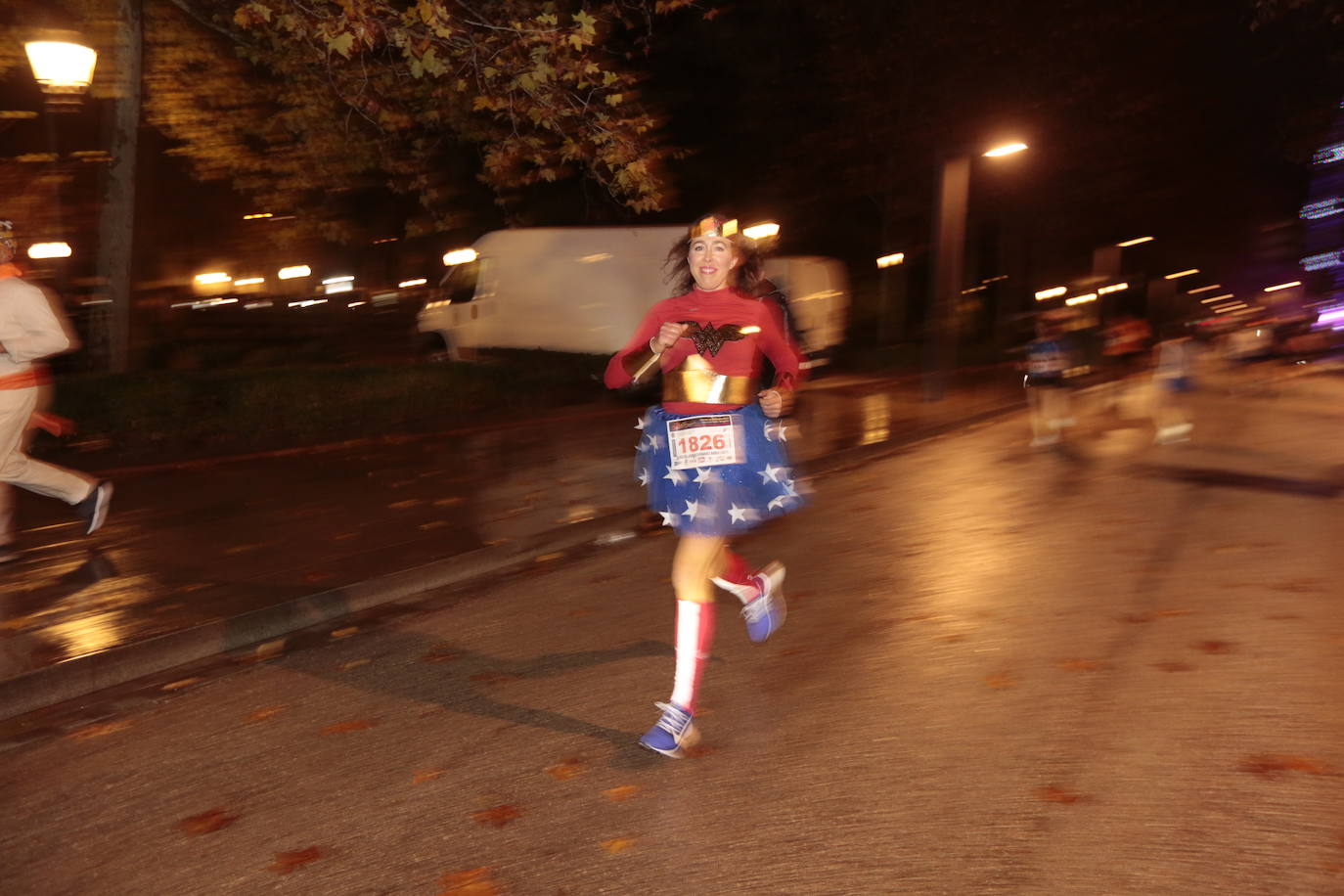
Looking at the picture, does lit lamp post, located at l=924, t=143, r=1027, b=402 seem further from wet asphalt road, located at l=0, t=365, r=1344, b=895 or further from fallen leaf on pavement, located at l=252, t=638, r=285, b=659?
fallen leaf on pavement, located at l=252, t=638, r=285, b=659

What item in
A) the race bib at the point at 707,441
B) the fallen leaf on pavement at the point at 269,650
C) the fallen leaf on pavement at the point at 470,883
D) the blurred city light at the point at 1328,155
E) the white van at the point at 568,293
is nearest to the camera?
the fallen leaf on pavement at the point at 470,883

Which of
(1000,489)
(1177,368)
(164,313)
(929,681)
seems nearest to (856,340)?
(164,313)

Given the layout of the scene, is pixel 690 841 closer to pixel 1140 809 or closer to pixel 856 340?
pixel 1140 809

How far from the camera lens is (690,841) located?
4203 millimetres

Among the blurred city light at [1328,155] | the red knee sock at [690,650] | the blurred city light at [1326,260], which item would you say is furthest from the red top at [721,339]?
the blurred city light at [1328,155]

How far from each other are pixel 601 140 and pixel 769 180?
68.4ft

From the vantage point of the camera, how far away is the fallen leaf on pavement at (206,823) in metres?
4.55

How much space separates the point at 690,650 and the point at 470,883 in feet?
4.45

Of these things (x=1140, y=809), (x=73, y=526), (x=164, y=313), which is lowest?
(x=1140, y=809)

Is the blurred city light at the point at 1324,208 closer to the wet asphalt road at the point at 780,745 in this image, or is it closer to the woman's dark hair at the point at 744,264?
the wet asphalt road at the point at 780,745

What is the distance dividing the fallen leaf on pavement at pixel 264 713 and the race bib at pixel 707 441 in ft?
7.30

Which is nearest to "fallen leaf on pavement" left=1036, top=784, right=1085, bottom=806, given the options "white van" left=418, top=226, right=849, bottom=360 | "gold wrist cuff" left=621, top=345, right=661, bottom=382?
"gold wrist cuff" left=621, top=345, right=661, bottom=382

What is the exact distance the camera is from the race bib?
5.01 meters

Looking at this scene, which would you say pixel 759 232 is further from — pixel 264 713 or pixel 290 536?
pixel 264 713
